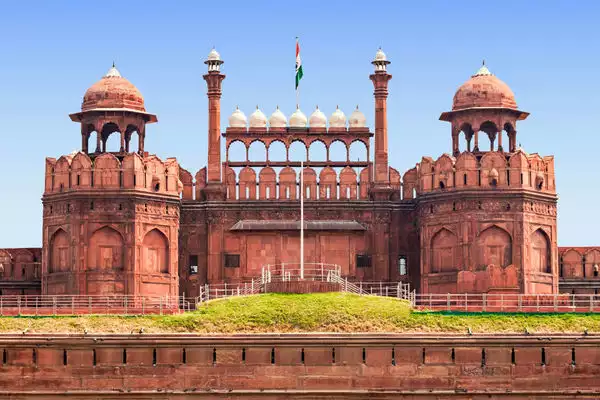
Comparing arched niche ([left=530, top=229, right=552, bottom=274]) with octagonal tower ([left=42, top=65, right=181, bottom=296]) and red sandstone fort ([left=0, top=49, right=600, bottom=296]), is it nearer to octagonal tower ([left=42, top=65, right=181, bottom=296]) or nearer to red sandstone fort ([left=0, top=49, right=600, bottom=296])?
red sandstone fort ([left=0, top=49, right=600, bottom=296])

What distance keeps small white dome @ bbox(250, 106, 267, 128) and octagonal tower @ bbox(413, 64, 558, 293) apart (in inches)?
337

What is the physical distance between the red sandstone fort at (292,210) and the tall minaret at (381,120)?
8 centimetres

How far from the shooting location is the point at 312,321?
252 feet

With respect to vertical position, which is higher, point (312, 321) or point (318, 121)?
point (318, 121)

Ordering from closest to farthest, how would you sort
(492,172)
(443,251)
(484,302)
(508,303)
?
(484,302), (508,303), (492,172), (443,251)

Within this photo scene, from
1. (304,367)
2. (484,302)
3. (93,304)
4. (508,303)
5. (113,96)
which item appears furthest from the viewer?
(113,96)

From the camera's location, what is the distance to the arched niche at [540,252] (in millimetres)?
86125

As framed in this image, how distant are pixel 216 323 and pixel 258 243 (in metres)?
13.3

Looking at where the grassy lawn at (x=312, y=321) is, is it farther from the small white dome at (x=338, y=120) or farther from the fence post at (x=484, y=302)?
the small white dome at (x=338, y=120)

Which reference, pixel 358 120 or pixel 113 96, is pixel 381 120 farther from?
pixel 113 96

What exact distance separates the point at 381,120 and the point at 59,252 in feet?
56.5

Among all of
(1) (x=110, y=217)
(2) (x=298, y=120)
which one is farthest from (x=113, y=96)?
(2) (x=298, y=120)

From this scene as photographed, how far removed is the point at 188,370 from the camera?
73.9 meters

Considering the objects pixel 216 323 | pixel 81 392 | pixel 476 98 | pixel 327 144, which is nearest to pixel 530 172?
pixel 476 98
